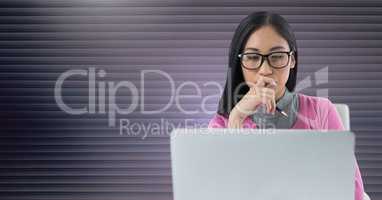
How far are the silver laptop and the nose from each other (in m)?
0.61

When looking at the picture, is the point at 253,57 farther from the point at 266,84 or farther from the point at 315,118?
the point at 315,118

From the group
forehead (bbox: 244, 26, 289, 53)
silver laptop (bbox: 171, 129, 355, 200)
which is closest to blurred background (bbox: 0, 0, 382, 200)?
forehead (bbox: 244, 26, 289, 53)

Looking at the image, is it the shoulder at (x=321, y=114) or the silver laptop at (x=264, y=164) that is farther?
the shoulder at (x=321, y=114)

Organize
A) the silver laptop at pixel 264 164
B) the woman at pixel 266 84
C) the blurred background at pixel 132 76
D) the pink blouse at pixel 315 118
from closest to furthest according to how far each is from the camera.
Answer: the silver laptop at pixel 264 164, the woman at pixel 266 84, the pink blouse at pixel 315 118, the blurred background at pixel 132 76

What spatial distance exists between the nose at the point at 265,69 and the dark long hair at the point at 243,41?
0.09 m

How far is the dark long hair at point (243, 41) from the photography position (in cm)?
141

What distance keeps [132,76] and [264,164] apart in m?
1.59

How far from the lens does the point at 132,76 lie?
2.26 m

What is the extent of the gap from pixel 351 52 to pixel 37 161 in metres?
2.03

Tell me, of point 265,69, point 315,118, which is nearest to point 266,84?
point 265,69

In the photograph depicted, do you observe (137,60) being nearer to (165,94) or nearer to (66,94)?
(165,94)

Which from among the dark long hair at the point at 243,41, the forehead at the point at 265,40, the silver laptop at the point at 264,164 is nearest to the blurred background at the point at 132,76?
the dark long hair at the point at 243,41

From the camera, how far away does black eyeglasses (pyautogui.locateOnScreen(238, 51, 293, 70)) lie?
1385 mm

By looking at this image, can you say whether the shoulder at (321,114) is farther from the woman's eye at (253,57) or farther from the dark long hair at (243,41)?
the woman's eye at (253,57)
